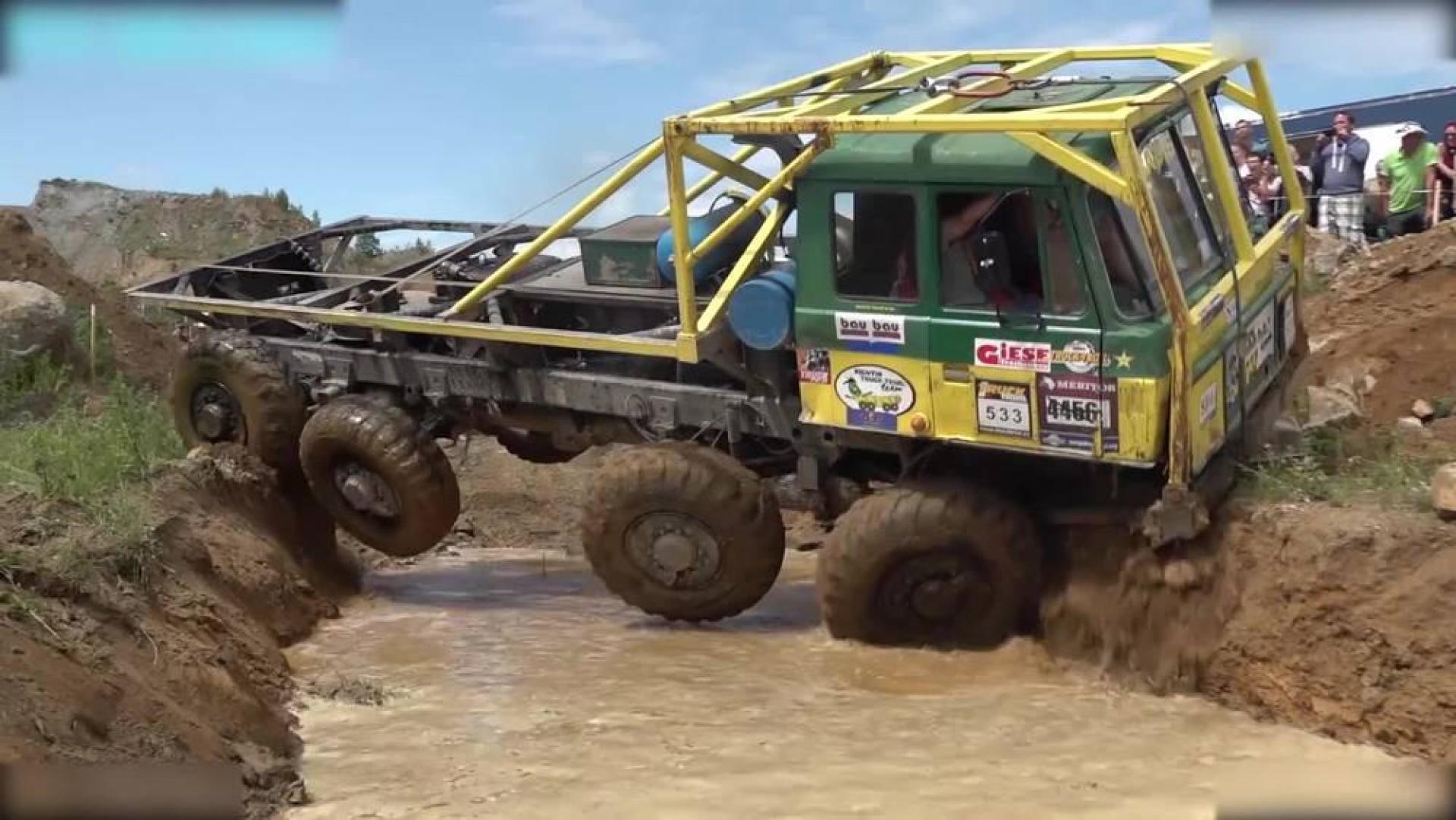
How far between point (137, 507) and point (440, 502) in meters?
1.71

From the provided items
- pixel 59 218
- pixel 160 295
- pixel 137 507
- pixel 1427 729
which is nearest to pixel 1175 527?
pixel 1427 729

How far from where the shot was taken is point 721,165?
7.93 metres

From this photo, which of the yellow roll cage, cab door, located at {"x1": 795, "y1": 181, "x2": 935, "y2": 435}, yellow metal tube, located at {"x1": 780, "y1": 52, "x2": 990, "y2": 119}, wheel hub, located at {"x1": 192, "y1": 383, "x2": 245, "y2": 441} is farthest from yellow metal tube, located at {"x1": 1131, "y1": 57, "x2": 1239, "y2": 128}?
wheel hub, located at {"x1": 192, "y1": 383, "x2": 245, "y2": 441}

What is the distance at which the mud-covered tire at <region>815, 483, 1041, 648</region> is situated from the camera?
7461 millimetres

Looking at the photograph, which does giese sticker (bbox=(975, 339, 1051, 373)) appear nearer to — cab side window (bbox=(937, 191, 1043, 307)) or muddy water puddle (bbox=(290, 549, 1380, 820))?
cab side window (bbox=(937, 191, 1043, 307))

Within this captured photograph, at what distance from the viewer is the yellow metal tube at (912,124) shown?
668 cm

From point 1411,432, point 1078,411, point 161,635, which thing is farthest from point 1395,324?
point 161,635

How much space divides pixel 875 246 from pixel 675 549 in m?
1.81

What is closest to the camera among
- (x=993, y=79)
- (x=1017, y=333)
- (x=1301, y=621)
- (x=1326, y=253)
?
(x=1301, y=621)

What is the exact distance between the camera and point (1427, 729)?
6.18 m

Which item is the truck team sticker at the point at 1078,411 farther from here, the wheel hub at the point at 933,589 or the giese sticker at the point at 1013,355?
the wheel hub at the point at 933,589

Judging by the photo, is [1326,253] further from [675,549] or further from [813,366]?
[675,549]

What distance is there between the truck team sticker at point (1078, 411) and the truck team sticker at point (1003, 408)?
0.08 meters

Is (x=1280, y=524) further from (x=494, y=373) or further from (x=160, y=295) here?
(x=160, y=295)
